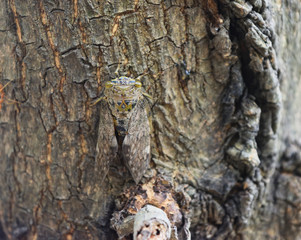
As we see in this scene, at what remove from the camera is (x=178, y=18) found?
1706 millimetres

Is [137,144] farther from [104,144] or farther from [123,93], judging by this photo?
[123,93]

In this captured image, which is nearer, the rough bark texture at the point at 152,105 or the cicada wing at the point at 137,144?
the rough bark texture at the point at 152,105

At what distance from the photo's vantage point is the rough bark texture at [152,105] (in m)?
1.65

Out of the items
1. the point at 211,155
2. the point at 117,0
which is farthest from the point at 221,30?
the point at 211,155

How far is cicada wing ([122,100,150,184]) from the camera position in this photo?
177cm

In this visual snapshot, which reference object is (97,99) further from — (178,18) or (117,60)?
(178,18)

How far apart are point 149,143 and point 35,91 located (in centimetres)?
74

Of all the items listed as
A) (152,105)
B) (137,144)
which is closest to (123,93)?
(152,105)

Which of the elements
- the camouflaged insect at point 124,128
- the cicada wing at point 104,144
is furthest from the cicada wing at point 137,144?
the cicada wing at point 104,144

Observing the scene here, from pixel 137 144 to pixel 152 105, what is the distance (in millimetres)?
255

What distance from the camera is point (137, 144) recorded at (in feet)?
6.02

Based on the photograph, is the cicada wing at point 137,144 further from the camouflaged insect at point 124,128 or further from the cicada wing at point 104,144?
the cicada wing at point 104,144

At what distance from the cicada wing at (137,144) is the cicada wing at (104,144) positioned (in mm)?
104

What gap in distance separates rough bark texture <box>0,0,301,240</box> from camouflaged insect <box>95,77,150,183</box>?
0.16 ft
